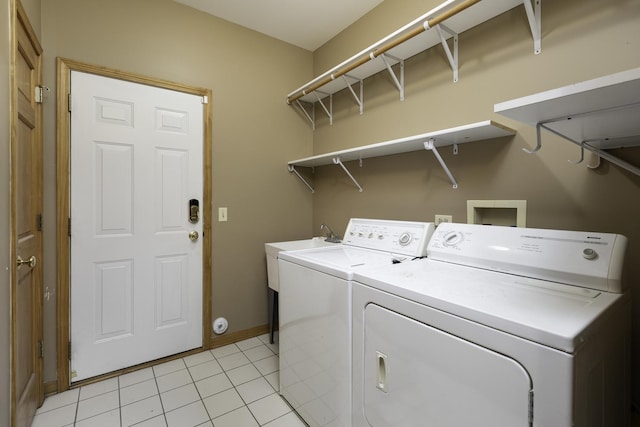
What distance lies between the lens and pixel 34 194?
5.51 feet

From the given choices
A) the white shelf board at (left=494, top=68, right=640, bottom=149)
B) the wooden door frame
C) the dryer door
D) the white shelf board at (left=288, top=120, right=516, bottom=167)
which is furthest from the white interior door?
the white shelf board at (left=494, top=68, right=640, bottom=149)

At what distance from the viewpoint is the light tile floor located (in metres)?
1.62

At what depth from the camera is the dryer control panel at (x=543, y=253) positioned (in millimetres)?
992

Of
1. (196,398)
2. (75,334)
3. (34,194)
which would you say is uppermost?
(34,194)

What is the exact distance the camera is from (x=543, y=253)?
1126mm

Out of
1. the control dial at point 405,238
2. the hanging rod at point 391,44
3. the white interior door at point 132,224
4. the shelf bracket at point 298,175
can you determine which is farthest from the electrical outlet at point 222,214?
the control dial at point 405,238

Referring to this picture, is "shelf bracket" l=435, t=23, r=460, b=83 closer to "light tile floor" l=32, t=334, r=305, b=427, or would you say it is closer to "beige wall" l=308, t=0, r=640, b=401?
"beige wall" l=308, t=0, r=640, b=401

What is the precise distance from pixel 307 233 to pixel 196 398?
158 centimetres

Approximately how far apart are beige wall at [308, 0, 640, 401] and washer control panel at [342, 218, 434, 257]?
22cm

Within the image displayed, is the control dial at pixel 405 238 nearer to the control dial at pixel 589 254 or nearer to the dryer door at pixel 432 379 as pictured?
the dryer door at pixel 432 379

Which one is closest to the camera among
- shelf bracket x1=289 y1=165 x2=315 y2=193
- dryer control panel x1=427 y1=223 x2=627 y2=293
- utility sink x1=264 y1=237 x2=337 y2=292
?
dryer control panel x1=427 y1=223 x2=627 y2=293

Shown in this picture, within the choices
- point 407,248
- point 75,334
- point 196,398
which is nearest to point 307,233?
point 407,248

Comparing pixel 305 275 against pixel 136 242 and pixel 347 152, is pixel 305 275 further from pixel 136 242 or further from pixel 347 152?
pixel 136 242

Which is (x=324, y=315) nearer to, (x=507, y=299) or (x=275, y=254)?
(x=507, y=299)
